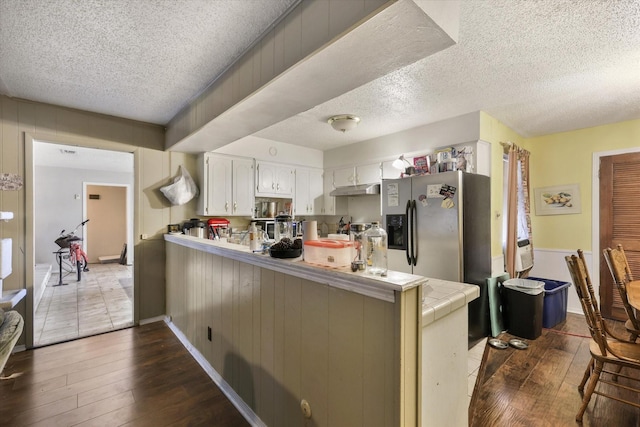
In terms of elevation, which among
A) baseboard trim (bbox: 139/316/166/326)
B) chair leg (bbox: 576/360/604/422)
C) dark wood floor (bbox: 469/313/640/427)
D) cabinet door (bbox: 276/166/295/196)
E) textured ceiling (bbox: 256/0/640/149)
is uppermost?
textured ceiling (bbox: 256/0/640/149)

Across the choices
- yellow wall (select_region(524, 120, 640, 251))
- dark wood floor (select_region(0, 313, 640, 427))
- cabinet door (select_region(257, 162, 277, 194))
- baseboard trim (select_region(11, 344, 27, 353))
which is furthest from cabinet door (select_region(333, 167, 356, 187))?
baseboard trim (select_region(11, 344, 27, 353))

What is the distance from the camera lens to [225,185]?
12.6 feet

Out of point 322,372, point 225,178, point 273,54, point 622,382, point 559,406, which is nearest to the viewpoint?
point 322,372

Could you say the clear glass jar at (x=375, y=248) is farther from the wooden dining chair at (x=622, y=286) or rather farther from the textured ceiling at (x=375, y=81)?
the wooden dining chair at (x=622, y=286)

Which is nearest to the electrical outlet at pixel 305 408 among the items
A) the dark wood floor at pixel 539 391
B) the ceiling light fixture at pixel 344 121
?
the dark wood floor at pixel 539 391

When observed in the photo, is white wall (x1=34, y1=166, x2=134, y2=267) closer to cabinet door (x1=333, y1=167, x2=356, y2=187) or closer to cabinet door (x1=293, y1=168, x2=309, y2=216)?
cabinet door (x1=293, y1=168, x2=309, y2=216)

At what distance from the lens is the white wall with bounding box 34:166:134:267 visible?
6387 mm

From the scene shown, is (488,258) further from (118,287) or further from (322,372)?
(118,287)

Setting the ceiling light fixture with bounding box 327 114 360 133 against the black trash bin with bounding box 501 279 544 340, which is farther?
the ceiling light fixture with bounding box 327 114 360 133

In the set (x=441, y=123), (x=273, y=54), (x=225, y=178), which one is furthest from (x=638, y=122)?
(x=225, y=178)

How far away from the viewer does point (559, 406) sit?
1.96m

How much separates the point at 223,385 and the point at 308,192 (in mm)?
3204

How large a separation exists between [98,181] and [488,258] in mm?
8466

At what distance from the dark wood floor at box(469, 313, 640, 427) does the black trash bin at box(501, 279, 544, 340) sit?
0.13 m
